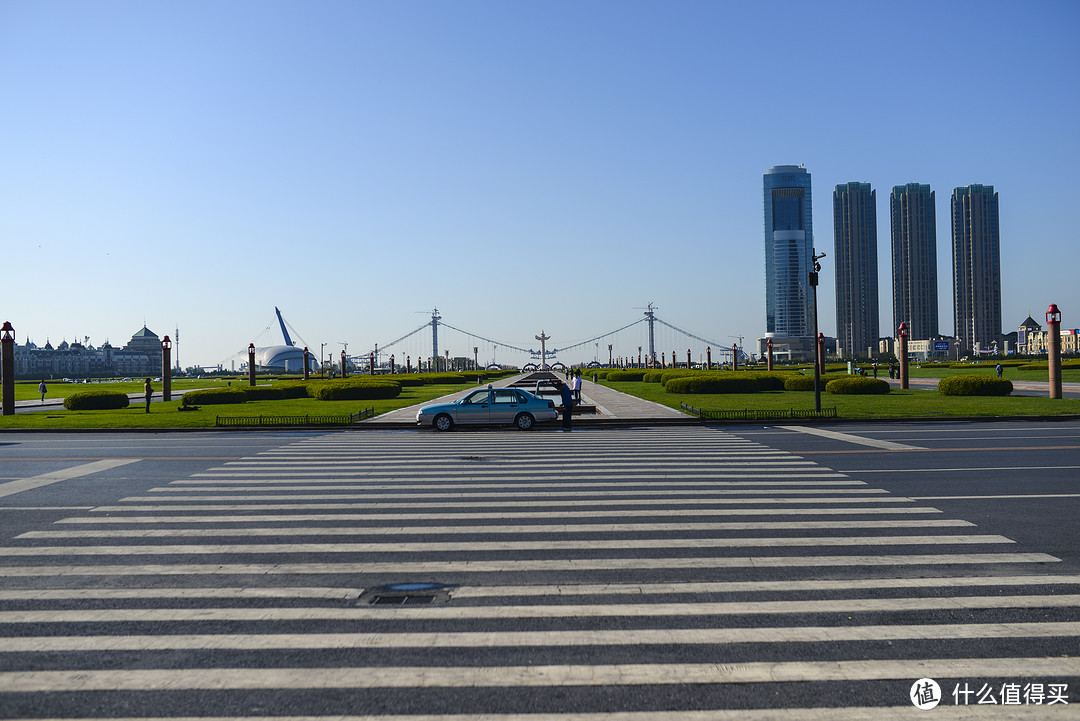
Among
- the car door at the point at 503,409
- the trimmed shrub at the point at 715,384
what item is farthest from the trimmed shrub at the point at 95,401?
the trimmed shrub at the point at 715,384

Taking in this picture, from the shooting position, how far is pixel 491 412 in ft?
81.7

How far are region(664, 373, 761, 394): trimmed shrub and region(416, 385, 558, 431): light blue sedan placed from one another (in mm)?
24550

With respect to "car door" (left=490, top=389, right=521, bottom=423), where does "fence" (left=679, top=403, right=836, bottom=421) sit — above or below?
below

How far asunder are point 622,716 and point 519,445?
15127mm

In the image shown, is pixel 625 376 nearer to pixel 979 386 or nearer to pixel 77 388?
pixel 979 386

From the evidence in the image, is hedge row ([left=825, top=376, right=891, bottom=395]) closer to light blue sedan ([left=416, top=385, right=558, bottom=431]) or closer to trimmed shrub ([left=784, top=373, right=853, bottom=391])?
trimmed shrub ([left=784, top=373, right=853, bottom=391])

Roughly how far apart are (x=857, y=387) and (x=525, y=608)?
41709 mm

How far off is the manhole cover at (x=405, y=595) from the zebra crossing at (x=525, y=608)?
29 mm

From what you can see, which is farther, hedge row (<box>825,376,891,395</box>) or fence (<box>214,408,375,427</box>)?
hedge row (<box>825,376,891,395</box>)

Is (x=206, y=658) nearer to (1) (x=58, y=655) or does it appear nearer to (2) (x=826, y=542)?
(1) (x=58, y=655)

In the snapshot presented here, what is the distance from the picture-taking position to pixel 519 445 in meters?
19.8

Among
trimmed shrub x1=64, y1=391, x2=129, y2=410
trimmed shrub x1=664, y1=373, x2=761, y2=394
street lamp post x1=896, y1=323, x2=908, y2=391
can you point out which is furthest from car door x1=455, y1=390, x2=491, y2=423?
street lamp post x1=896, y1=323, x2=908, y2=391

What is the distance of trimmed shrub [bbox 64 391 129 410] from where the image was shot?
119 ft
